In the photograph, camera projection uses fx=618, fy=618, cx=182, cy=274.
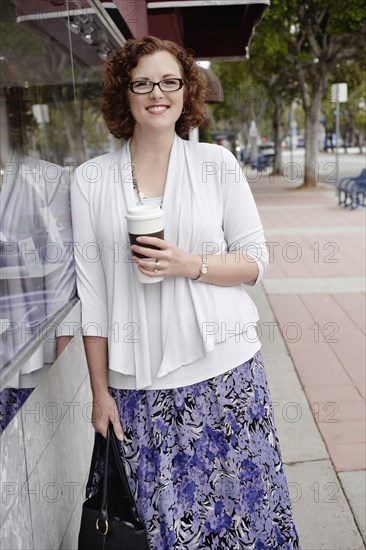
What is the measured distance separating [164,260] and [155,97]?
462 millimetres

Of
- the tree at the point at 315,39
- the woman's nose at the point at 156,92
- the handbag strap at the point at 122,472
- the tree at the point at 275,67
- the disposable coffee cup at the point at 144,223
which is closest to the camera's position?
the disposable coffee cup at the point at 144,223

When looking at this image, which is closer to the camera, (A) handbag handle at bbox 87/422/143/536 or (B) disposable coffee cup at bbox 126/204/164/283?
(B) disposable coffee cup at bbox 126/204/164/283

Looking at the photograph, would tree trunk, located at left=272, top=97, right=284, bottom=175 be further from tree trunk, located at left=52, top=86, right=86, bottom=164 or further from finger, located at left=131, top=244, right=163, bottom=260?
finger, located at left=131, top=244, right=163, bottom=260

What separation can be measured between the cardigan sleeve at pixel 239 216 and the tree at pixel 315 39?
13.9m

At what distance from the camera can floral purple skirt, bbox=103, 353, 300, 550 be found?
1839 millimetres

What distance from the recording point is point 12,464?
5.39 feet

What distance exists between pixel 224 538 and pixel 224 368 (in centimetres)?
57

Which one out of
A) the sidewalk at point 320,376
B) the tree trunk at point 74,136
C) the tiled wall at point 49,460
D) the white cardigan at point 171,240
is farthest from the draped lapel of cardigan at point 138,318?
the tree trunk at point 74,136

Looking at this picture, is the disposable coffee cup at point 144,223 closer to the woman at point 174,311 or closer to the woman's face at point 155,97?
the woman at point 174,311

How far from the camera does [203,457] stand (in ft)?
6.15

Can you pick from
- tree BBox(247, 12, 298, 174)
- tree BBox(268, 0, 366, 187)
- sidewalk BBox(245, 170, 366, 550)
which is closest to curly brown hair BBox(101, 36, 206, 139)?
sidewalk BBox(245, 170, 366, 550)

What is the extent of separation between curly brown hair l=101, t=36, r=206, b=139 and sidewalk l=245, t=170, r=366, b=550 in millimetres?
1859

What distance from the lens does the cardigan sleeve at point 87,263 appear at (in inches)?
70.7

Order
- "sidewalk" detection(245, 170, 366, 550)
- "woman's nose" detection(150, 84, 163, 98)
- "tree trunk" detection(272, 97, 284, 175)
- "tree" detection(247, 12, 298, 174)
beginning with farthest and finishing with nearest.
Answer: "tree trunk" detection(272, 97, 284, 175) → "tree" detection(247, 12, 298, 174) → "sidewalk" detection(245, 170, 366, 550) → "woman's nose" detection(150, 84, 163, 98)
